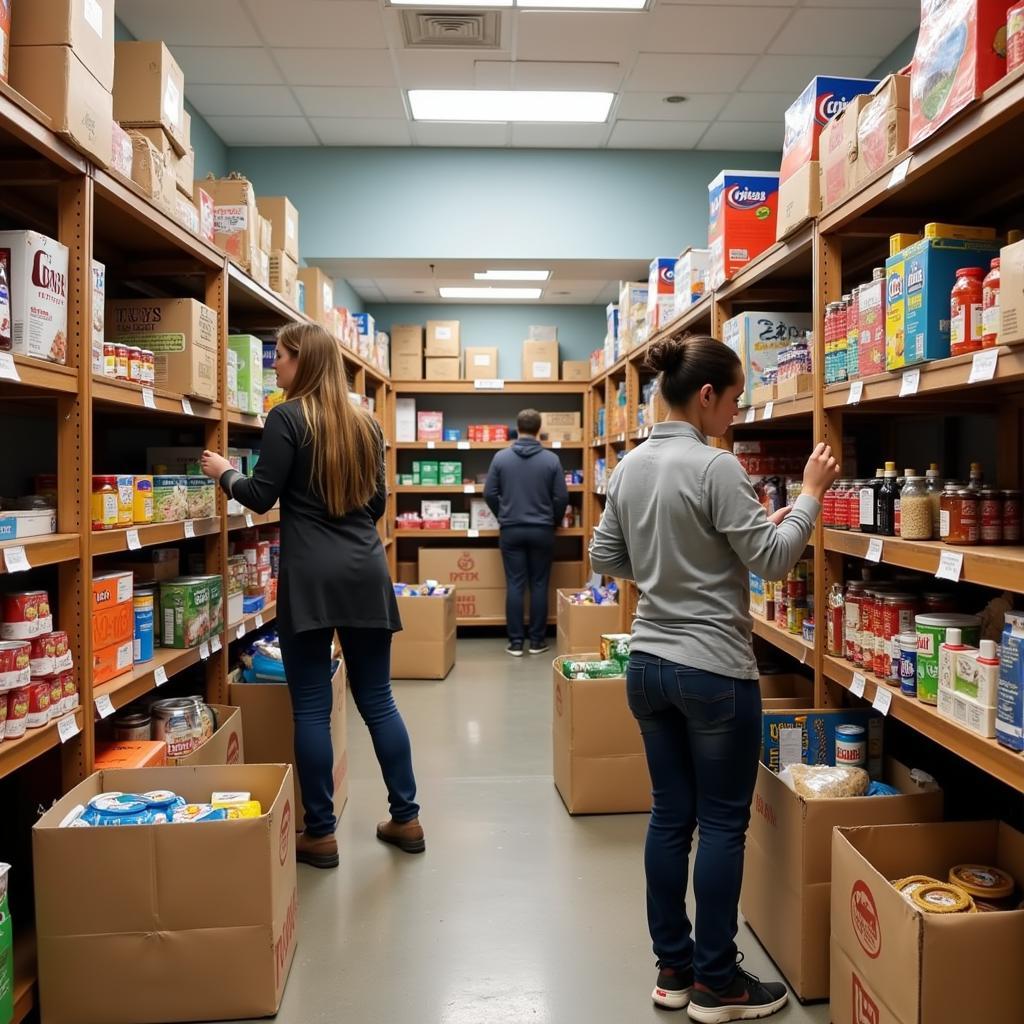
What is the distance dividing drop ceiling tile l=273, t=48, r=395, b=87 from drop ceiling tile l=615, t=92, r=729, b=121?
1448 millimetres

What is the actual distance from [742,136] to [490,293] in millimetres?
3238

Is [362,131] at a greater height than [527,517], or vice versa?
[362,131]

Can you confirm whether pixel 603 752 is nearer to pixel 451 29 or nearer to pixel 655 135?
pixel 451 29

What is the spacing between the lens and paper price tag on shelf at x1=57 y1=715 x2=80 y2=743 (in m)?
2.19

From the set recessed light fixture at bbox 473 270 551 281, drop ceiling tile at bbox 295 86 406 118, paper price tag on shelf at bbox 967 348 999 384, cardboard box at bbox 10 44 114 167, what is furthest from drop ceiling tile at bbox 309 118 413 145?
paper price tag on shelf at bbox 967 348 999 384

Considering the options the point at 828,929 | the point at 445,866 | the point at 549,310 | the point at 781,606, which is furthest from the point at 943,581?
the point at 549,310

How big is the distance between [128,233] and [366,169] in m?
3.58

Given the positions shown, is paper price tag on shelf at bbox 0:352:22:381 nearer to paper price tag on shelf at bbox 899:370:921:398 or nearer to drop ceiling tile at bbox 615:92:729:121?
paper price tag on shelf at bbox 899:370:921:398

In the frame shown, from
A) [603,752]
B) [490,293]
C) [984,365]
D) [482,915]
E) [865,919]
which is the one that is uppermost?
[490,293]

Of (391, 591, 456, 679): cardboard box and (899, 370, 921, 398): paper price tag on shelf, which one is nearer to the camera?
(899, 370, 921, 398): paper price tag on shelf

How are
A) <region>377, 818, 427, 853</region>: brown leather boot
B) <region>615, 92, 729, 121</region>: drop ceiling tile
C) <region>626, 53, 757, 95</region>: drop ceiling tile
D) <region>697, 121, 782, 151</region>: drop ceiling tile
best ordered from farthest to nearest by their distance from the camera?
<region>697, 121, 782, 151</region>: drop ceiling tile → <region>615, 92, 729, 121</region>: drop ceiling tile → <region>626, 53, 757, 95</region>: drop ceiling tile → <region>377, 818, 427, 853</region>: brown leather boot

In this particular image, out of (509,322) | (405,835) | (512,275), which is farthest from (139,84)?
(509,322)

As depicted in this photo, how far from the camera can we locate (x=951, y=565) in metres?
2.01

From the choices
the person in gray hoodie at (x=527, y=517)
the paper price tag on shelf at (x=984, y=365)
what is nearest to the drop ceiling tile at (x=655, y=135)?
the person in gray hoodie at (x=527, y=517)
